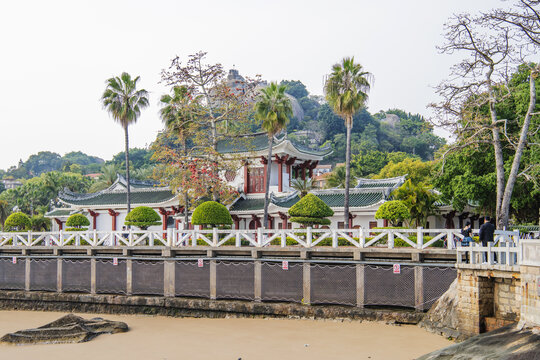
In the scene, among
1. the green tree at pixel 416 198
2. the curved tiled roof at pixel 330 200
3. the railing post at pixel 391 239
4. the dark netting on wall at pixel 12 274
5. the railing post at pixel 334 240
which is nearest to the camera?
the railing post at pixel 391 239

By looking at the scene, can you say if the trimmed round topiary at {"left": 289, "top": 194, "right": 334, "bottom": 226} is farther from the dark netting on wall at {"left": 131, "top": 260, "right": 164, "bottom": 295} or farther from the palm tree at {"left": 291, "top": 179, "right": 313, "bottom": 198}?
the palm tree at {"left": 291, "top": 179, "right": 313, "bottom": 198}

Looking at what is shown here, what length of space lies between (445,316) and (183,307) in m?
11.5

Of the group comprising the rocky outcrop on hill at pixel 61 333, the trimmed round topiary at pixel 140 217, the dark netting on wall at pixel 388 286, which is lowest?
the rocky outcrop on hill at pixel 61 333

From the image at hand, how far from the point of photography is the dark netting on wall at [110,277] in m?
27.4

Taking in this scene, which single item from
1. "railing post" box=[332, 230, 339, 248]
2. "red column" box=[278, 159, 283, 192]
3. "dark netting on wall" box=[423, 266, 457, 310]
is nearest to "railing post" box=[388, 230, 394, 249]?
"dark netting on wall" box=[423, 266, 457, 310]

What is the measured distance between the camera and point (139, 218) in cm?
3259

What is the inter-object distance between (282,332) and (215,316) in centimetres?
451

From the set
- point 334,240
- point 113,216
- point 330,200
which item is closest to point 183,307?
point 334,240

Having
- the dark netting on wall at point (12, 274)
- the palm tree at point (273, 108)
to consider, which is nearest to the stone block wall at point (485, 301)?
the palm tree at point (273, 108)

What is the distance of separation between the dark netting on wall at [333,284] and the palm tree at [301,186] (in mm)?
17680

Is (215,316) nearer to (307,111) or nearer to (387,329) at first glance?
(387,329)

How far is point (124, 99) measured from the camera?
134ft

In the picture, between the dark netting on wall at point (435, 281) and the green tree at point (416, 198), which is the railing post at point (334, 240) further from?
the green tree at point (416, 198)

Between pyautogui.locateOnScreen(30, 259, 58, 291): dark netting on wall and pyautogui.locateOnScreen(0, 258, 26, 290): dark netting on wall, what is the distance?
2.46 ft
